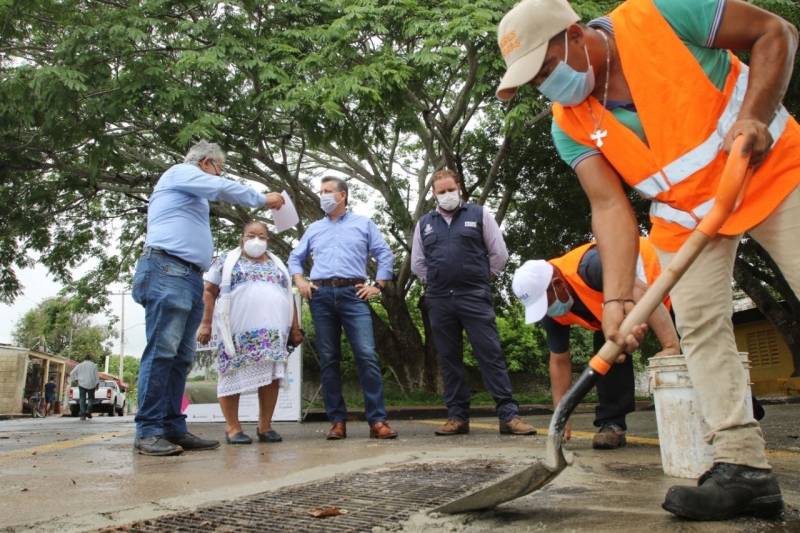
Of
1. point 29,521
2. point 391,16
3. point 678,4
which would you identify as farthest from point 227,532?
point 391,16

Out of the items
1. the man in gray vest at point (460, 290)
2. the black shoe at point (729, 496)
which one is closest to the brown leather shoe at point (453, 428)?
the man in gray vest at point (460, 290)

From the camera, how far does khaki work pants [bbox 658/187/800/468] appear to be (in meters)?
1.90

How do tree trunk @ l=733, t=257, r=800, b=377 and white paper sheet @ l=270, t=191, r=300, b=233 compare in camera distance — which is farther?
tree trunk @ l=733, t=257, r=800, b=377

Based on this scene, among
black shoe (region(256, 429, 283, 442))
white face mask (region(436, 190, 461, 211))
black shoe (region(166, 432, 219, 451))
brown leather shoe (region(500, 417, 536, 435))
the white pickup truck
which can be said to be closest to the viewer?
black shoe (region(166, 432, 219, 451))

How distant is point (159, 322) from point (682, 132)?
3000 millimetres

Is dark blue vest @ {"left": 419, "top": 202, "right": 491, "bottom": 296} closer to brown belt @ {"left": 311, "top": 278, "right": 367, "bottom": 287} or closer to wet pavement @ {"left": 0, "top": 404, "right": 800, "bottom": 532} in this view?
brown belt @ {"left": 311, "top": 278, "right": 367, "bottom": 287}

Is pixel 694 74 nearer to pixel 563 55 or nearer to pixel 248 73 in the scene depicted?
pixel 563 55

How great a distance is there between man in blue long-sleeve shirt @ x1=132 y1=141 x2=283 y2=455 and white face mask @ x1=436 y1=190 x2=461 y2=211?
128cm

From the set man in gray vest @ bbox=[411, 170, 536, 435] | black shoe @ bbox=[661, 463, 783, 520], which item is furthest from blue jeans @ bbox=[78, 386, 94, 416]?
black shoe @ bbox=[661, 463, 783, 520]

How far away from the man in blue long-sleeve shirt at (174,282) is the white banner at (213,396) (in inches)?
138

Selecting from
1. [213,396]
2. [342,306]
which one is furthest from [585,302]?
[213,396]

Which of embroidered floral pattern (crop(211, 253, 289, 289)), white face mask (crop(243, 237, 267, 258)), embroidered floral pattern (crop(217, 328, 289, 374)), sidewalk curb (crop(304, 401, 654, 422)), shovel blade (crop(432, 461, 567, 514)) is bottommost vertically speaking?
shovel blade (crop(432, 461, 567, 514))

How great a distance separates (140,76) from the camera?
7.97 m

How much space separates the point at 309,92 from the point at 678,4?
614cm
